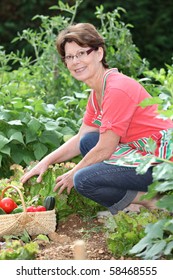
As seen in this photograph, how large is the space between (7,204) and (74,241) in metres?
0.43

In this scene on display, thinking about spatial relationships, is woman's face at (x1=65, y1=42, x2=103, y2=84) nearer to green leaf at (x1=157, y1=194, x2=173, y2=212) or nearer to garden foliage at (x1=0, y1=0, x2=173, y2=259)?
garden foliage at (x1=0, y1=0, x2=173, y2=259)

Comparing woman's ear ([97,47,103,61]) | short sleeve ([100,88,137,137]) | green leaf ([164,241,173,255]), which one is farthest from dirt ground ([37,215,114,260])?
woman's ear ([97,47,103,61])

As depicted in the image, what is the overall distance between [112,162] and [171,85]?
0.82 m

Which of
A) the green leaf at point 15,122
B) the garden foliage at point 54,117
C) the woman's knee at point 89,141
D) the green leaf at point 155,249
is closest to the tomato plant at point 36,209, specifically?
the garden foliage at point 54,117

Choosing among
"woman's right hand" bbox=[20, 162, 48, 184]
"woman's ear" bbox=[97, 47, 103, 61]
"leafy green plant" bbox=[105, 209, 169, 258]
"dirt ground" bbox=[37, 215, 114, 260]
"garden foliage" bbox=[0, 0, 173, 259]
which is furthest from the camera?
"woman's right hand" bbox=[20, 162, 48, 184]

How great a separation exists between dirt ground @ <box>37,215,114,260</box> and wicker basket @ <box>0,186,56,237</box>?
0.06 m

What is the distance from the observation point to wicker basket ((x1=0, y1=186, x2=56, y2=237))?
4.07 meters

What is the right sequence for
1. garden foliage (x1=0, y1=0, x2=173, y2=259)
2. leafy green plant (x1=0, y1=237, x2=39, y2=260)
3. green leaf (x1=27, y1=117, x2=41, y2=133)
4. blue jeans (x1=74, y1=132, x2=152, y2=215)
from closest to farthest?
garden foliage (x1=0, y1=0, x2=173, y2=259) → leafy green plant (x1=0, y1=237, x2=39, y2=260) → blue jeans (x1=74, y1=132, x2=152, y2=215) → green leaf (x1=27, y1=117, x2=41, y2=133)

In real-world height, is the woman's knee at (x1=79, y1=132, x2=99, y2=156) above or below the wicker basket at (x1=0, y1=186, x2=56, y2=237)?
above

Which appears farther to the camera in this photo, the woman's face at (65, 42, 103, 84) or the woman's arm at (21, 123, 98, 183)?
the woman's arm at (21, 123, 98, 183)

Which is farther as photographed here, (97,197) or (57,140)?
(57,140)
